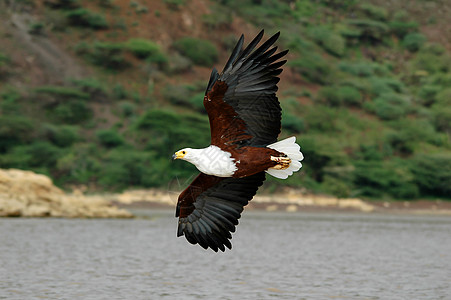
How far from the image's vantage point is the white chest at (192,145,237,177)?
9.08 meters

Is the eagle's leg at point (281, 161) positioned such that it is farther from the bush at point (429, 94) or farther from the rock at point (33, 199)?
the bush at point (429, 94)

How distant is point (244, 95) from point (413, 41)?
89.0 metres

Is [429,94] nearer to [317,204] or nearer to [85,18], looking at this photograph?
[317,204]

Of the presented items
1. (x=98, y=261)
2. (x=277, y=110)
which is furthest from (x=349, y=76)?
(x=277, y=110)

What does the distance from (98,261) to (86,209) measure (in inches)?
665

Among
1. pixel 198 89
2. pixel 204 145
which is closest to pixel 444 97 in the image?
pixel 198 89

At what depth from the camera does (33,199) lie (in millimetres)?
34906

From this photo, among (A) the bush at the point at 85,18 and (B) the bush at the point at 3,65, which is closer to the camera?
(B) the bush at the point at 3,65

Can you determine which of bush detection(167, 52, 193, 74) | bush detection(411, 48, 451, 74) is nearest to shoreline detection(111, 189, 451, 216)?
bush detection(167, 52, 193, 74)

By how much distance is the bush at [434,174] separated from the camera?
197ft

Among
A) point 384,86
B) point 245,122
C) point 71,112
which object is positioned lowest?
point 245,122

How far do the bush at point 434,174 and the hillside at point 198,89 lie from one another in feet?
0.38

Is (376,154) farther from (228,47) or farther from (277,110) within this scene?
(277,110)

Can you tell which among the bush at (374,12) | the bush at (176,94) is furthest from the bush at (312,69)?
the bush at (374,12)
